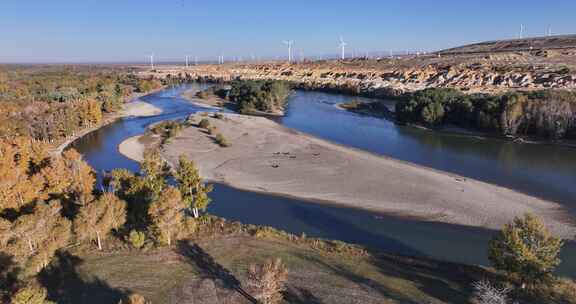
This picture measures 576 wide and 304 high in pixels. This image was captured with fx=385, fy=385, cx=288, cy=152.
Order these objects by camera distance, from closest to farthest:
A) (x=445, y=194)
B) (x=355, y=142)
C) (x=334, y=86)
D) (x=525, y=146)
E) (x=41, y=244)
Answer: (x=41, y=244) < (x=445, y=194) < (x=525, y=146) < (x=355, y=142) < (x=334, y=86)

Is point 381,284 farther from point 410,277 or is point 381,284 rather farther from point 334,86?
point 334,86

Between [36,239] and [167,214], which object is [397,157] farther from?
[36,239]

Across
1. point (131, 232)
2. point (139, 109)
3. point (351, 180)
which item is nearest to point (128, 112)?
point (139, 109)

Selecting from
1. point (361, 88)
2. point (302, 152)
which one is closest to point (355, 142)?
point (302, 152)

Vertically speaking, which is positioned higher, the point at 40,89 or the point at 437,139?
the point at 40,89

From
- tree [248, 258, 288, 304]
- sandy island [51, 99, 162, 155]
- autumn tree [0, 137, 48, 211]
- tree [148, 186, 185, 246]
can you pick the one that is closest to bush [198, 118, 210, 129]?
sandy island [51, 99, 162, 155]

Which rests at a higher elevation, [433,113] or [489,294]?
[433,113]

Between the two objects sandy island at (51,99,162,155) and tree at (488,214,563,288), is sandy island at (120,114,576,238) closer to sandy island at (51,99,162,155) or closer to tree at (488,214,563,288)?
tree at (488,214,563,288)

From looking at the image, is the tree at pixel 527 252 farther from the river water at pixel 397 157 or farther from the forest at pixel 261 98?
the forest at pixel 261 98
